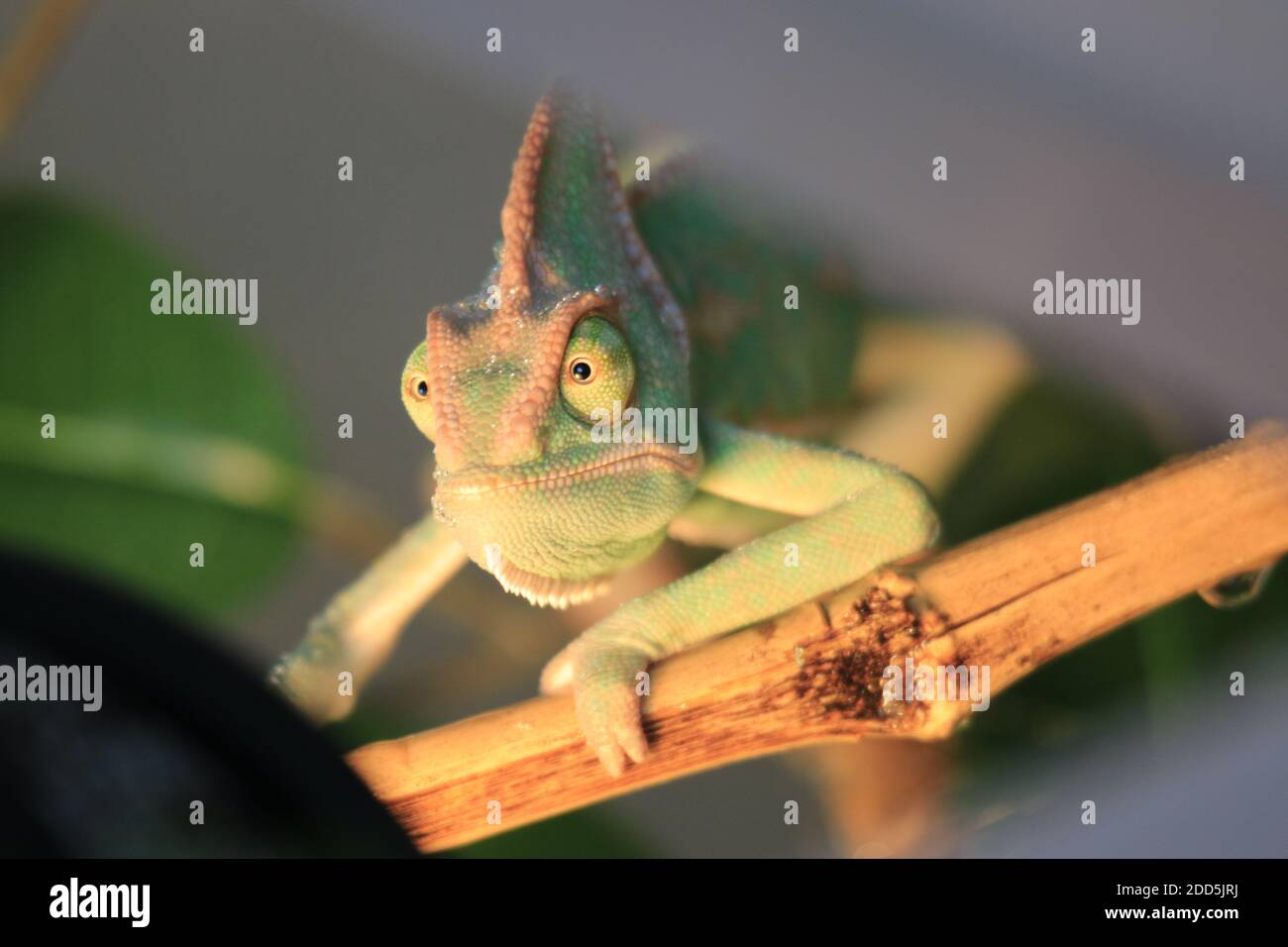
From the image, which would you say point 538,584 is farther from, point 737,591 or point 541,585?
point 737,591

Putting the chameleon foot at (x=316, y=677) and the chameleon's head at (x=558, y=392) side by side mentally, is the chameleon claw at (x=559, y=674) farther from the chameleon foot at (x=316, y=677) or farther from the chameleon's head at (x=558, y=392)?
the chameleon foot at (x=316, y=677)

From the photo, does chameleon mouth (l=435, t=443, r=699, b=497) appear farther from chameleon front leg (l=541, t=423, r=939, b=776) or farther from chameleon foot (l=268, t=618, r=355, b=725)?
chameleon foot (l=268, t=618, r=355, b=725)

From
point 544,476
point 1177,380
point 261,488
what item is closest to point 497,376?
point 544,476

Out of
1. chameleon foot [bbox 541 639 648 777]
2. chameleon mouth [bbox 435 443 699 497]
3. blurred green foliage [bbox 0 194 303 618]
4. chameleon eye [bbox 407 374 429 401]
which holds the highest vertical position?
→ blurred green foliage [bbox 0 194 303 618]

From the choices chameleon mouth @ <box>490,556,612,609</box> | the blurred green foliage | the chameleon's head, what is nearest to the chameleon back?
the chameleon's head
